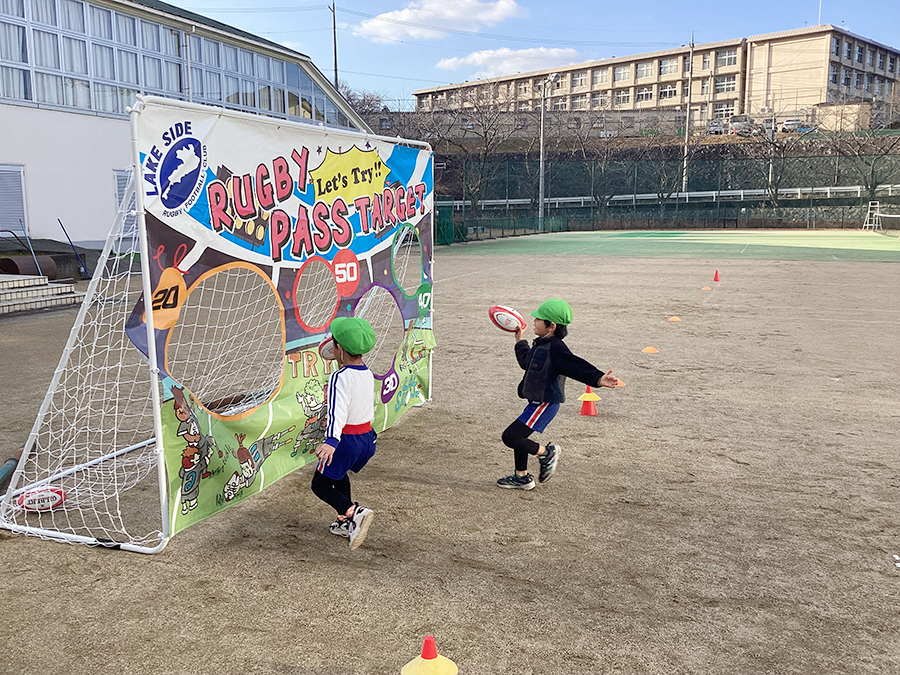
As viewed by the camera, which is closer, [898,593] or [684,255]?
[898,593]

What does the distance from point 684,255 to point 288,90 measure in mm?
16574

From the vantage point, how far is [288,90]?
97.0 ft

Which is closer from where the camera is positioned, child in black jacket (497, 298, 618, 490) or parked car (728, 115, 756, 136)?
child in black jacket (497, 298, 618, 490)

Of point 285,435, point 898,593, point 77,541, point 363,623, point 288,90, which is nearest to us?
point 363,623

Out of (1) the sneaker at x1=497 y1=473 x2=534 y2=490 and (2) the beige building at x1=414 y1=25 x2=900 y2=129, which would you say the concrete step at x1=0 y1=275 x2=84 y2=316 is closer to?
(1) the sneaker at x1=497 y1=473 x2=534 y2=490

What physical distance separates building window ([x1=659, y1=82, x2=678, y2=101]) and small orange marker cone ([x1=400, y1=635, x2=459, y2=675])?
100 m

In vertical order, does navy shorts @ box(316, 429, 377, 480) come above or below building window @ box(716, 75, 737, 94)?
below

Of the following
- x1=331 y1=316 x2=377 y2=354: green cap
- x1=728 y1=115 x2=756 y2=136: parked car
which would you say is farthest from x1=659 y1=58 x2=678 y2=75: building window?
x1=331 y1=316 x2=377 y2=354: green cap

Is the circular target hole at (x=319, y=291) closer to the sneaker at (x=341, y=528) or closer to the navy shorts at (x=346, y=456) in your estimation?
the navy shorts at (x=346, y=456)

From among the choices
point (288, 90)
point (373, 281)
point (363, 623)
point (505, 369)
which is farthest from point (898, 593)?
point (288, 90)

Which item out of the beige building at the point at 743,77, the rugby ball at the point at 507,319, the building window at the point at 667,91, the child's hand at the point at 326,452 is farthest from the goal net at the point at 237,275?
the building window at the point at 667,91

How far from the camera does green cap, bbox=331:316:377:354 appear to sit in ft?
13.8

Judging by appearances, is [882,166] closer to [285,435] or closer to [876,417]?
[876,417]

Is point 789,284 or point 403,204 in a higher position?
point 403,204
